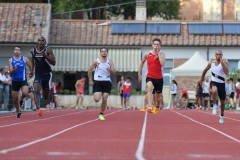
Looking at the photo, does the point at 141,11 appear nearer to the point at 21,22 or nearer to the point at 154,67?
the point at 21,22

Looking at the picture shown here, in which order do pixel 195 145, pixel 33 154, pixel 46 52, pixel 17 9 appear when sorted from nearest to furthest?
pixel 33 154 < pixel 195 145 < pixel 46 52 < pixel 17 9

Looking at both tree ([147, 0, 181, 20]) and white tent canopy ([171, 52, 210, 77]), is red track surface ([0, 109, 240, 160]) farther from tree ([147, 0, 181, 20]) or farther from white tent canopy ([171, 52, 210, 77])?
tree ([147, 0, 181, 20])

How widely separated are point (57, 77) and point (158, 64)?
1087 inches

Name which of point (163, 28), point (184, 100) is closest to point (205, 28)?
point (163, 28)

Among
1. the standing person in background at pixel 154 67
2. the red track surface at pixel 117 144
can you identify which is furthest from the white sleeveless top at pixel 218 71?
the red track surface at pixel 117 144

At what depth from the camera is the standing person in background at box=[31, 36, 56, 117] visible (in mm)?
16297

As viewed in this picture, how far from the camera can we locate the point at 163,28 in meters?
44.2

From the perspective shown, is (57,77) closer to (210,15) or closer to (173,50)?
(173,50)

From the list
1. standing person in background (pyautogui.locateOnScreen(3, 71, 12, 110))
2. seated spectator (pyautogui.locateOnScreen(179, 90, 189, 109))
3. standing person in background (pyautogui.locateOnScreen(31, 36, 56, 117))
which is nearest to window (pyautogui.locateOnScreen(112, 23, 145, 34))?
seated spectator (pyautogui.locateOnScreen(179, 90, 189, 109))

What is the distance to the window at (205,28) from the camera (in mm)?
44131

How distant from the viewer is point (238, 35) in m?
44.1

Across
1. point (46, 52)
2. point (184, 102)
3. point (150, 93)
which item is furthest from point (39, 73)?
point (184, 102)

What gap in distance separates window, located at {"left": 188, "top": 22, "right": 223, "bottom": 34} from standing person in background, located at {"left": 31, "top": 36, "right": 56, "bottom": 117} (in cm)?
2824

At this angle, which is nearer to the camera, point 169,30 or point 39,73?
point 39,73
